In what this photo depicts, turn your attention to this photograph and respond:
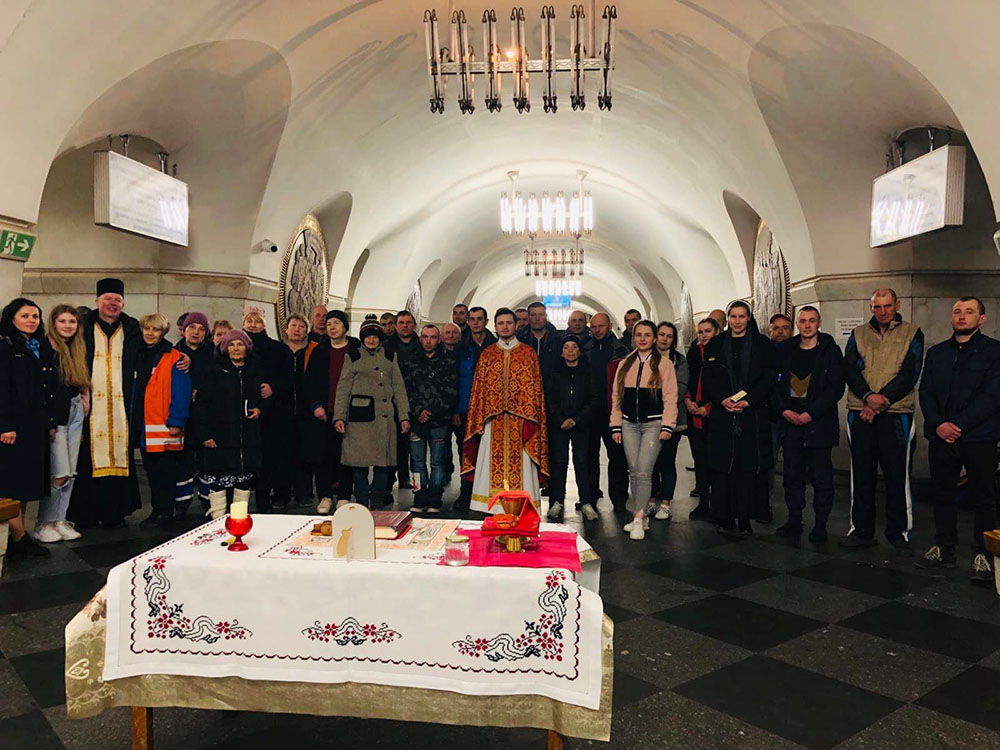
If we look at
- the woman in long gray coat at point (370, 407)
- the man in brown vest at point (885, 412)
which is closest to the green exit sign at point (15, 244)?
the woman in long gray coat at point (370, 407)

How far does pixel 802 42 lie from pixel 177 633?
6683mm

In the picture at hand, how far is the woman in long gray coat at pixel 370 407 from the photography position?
5.96m

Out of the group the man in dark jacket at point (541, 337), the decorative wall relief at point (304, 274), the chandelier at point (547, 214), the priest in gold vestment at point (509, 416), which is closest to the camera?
the priest in gold vestment at point (509, 416)

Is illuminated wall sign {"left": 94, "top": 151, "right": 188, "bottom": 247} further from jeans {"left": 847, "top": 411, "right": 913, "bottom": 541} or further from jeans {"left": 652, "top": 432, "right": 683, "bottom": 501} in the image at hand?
jeans {"left": 847, "top": 411, "right": 913, "bottom": 541}

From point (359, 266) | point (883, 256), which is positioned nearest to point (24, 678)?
point (883, 256)

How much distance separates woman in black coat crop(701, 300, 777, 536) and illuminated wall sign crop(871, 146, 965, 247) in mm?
2292

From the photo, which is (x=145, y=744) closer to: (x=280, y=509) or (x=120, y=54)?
(x=280, y=509)

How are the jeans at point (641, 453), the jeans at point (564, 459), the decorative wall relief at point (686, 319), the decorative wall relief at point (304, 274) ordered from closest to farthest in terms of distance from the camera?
the jeans at point (641, 453), the jeans at point (564, 459), the decorative wall relief at point (304, 274), the decorative wall relief at point (686, 319)

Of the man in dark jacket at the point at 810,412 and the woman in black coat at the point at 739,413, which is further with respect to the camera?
the woman in black coat at the point at 739,413

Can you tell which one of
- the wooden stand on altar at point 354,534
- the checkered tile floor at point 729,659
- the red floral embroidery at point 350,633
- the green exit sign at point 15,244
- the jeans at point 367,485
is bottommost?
the checkered tile floor at point 729,659

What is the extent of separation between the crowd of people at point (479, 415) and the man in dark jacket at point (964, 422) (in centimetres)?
1

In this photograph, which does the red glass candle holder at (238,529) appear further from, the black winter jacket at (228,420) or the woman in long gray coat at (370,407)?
the woman in long gray coat at (370,407)

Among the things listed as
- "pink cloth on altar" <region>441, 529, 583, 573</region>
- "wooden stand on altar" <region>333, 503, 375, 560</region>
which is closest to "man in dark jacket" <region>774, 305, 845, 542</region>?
"pink cloth on altar" <region>441, 529, 583, 573</region>

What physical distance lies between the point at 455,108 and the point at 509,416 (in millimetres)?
6132
